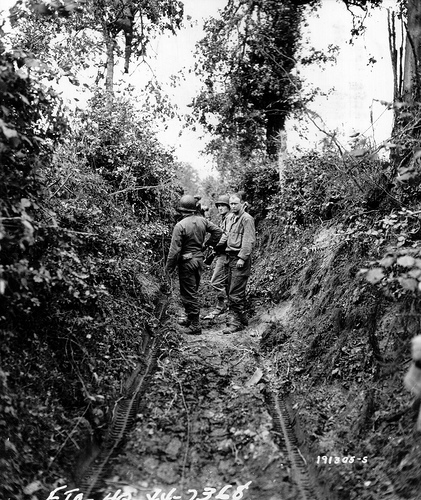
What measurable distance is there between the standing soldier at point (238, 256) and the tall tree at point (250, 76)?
18.1ft

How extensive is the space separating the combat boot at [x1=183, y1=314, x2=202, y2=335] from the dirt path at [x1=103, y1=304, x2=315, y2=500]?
92cm

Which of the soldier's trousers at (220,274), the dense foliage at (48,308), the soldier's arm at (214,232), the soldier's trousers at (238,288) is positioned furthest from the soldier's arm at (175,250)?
the soldier's trousers at (220,274)

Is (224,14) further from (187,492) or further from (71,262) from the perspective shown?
(187,492)

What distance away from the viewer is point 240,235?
8.40m

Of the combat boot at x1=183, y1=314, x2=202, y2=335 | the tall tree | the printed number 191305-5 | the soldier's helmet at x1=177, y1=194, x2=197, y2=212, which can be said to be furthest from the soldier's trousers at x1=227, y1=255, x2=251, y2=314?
the tall tree

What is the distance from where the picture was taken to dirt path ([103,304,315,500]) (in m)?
4.11

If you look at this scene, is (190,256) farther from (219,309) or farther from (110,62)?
(110,62)

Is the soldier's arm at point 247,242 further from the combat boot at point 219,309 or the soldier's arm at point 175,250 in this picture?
the combat boot at point 219,309

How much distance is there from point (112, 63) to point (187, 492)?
11868mm

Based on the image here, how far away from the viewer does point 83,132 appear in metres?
10.0

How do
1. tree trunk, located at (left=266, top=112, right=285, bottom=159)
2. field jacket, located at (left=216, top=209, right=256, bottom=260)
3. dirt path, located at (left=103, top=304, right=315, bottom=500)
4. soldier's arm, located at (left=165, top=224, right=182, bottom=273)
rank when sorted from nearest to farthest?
1. dirt path, located at (left=103, top=304, right=315, bottom=500)
2. soldier's arm, located at (left=165, top=224, right=182, bottom=273)
3. field jacket, located at (left=216, top=209, right=256, bottom=260)
4. tree trunk, located at (left=266, top=112, right=285, bottom=159)

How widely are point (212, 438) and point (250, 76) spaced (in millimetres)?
12492

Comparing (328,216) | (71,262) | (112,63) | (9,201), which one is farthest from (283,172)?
(9,201)

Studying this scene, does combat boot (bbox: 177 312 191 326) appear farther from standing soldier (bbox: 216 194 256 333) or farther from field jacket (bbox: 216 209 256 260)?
field jacket (bbox: 216 209 256 260)
